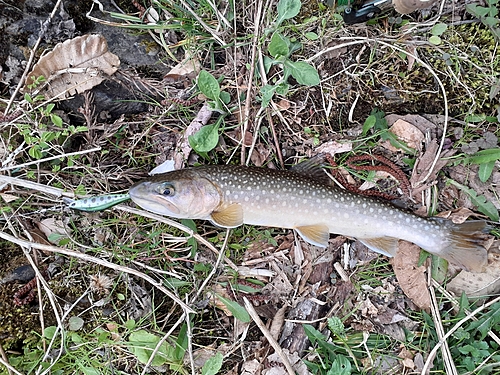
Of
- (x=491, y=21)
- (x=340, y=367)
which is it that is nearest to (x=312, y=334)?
(x=340, y=367)

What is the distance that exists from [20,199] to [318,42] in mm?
2764

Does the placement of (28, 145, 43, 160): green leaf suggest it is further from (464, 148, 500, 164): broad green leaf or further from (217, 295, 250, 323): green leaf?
(464, 148, 500, 164): broad green leaf

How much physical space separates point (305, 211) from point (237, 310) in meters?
0.97

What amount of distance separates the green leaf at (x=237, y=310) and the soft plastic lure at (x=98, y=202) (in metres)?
1.16

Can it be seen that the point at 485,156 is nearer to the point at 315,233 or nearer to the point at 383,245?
the point at 383,245

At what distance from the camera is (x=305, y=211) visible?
320 centimetres

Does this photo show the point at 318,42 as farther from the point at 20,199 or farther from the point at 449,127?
the point at 20,199

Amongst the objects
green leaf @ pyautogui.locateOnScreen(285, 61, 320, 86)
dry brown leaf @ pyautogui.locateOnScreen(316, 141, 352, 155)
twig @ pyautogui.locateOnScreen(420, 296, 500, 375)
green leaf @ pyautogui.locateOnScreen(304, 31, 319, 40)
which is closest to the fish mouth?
dry brown leaf @ pyautogui.locateOnScreen(316, 141, 352, 155)

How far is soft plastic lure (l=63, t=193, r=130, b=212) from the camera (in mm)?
3160

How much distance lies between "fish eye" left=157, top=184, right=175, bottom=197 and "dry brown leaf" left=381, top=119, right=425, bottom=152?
1857mm

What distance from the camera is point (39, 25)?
3.24 m

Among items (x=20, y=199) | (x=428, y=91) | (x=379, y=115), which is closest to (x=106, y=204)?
(x=20, y=199)

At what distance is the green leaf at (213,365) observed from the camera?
3.19 meters

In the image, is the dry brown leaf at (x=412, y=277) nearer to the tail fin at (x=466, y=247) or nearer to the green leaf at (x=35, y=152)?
the tail fin at (x=466, y=247)
